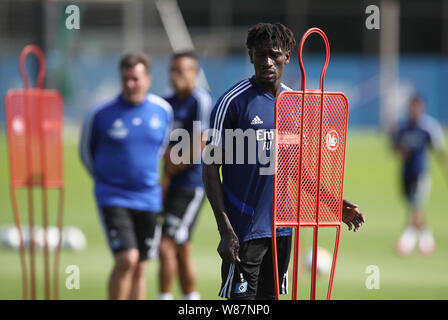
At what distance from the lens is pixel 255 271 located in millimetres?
5945

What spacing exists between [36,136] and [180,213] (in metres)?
2.00

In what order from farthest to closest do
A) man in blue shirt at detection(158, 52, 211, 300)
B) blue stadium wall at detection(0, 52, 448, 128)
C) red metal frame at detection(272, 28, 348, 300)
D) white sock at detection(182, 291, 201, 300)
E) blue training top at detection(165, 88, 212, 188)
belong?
blue stadium wall at detection(0, 52, 448, 128), blue training top at detection(165, 88, 212, 188), man in blue shirt at detection(158, 52, 211, 300), white sock at detection(182, 291, 201, 300), red metal frame at detection(272, 28, 348, 300)

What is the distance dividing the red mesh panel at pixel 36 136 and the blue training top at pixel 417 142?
28.3ft

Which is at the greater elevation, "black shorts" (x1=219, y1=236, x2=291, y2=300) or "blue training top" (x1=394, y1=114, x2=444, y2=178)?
"blue training top" (x1=394, y1=114, x2=444, y2=178)

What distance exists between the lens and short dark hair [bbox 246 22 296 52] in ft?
19.0

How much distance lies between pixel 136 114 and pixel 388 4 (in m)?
37.5

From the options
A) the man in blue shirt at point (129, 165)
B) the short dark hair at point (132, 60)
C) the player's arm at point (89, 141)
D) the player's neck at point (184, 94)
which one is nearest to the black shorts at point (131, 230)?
the man in blue shirt at point (129, 165)

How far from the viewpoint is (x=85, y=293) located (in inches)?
390

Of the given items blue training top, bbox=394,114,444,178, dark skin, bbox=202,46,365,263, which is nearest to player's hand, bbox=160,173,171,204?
dark skin, bbox=202,46,365,263

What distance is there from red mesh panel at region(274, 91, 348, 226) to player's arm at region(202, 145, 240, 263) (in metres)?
0.33

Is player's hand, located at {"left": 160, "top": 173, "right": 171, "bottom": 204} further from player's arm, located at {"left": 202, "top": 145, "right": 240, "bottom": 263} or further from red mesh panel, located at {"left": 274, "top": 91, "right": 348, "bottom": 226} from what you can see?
red mesh panel, located at {"left": 274, "top": 91, "right": 348, "bottom": 226}

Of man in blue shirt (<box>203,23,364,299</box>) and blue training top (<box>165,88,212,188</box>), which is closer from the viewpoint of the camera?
man in blue shirt (<box>203,23,364,299</box>)

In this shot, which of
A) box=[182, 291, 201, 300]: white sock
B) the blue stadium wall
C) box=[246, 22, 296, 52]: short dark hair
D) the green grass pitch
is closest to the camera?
box=[246, 22, 296, 52]: short dark hair
